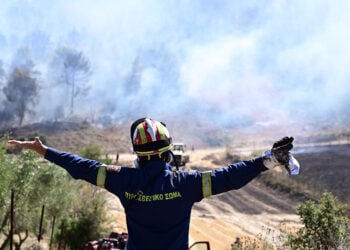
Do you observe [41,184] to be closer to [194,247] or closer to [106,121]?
[194,247]

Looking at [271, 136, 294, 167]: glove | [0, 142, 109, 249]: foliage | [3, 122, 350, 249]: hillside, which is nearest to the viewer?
[271, 136, 294, 167]: glove

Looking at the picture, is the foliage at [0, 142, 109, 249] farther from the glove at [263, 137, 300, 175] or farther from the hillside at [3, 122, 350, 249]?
the glove at [263, 137, 300, 175]

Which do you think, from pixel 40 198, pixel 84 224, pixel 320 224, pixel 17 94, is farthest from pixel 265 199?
pixel 17 94

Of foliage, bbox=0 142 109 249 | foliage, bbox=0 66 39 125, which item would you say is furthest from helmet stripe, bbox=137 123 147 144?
foliage, bbox=0 66 39 125

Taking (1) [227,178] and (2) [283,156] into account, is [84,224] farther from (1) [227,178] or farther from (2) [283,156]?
(2) [283,156]

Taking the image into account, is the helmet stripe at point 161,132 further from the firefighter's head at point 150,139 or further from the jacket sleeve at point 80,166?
the jacket sleeve at point 80,166

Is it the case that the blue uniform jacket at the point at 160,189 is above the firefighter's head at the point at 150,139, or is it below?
below

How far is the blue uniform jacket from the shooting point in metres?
2.82

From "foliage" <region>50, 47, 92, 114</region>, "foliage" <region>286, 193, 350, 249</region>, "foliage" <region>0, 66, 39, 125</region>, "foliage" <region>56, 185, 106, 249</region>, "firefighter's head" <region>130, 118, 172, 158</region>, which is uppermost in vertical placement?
"foliage" <region>50, 47, 92, 114</region>

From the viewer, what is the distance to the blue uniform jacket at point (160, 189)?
2.82 metres

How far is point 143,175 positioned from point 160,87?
94999mm

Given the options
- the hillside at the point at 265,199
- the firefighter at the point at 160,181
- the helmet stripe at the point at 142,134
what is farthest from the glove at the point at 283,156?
the hillside at the point at 265,199

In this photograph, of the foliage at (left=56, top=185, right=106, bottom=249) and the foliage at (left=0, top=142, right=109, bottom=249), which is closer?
the foliage at (left=0, top=142, right=109, bottom=249)

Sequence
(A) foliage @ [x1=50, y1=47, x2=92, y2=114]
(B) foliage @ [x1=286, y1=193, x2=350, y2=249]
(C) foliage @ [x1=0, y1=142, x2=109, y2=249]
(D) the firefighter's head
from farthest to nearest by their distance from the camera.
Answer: (A) foliage @ [x1=50, y1=47, x2=92, y2=114]
(C) foliage @ [x1=0, y1=142, x2=109, y2=249]
(B) foliage @ [x1=286, y1=193, x2=350, y2=249]
(D) the firefighter's head
